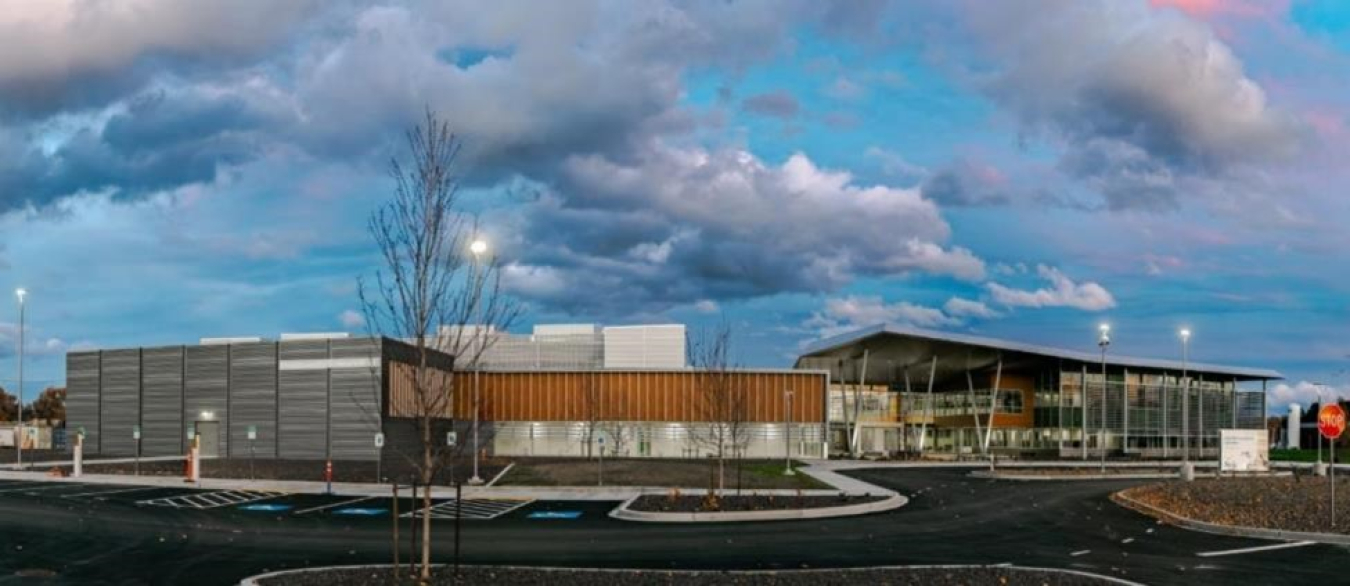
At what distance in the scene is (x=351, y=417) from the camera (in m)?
62.9

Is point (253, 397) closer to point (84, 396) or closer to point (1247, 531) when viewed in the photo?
point (84, 396)

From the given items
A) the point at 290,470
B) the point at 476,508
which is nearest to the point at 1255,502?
the point at 476,508

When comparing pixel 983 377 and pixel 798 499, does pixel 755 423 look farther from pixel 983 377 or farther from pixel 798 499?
pixel 798 499

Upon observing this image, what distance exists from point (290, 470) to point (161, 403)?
2323 centimetres

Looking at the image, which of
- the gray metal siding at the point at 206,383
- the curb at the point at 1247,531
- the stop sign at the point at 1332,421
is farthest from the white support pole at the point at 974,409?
the curb at the point at 1247,531

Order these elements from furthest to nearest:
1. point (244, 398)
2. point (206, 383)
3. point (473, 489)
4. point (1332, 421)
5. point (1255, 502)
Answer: point (206, 383) → point (244, 398) → point (473, 489) → point (1332, 421) → point (1255, 502)

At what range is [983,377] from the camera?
92.3 m

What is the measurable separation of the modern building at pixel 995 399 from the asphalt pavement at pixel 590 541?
5166cm

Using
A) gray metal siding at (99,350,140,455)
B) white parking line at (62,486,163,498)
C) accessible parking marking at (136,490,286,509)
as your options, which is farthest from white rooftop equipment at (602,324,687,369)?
accessible parking marking at (136,490,286,509)

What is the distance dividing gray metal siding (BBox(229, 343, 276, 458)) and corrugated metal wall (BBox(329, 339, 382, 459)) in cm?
433

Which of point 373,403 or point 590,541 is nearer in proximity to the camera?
point 590,541

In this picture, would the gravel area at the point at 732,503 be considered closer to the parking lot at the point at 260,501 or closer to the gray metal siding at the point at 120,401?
the parking lot at the point at 260,501

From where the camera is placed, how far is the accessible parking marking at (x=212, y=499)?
34094 mm

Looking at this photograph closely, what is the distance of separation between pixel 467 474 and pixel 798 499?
21340 mm
